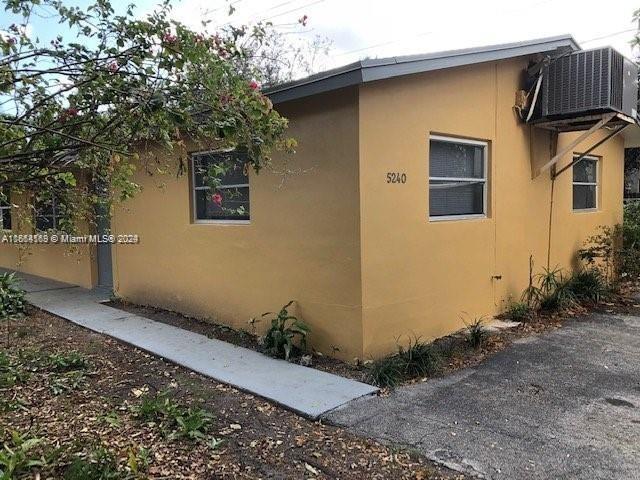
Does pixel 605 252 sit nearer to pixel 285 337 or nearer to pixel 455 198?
pixel 455 198

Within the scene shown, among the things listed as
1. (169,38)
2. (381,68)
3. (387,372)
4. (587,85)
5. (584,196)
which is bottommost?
(387,372)

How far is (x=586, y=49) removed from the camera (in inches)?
265

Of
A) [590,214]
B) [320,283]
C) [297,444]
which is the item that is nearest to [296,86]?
[320,283]

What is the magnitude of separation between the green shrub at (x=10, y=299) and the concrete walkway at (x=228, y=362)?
421mm

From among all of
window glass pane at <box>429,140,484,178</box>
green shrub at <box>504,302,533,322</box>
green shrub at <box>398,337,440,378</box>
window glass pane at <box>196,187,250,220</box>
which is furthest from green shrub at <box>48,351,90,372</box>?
green shrub at <box>504,302,533,322</box>

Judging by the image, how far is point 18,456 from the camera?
121 inches

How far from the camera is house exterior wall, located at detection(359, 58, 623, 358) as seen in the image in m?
5.14

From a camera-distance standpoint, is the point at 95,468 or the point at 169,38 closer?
the point at 95,468

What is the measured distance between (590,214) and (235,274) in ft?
22.2

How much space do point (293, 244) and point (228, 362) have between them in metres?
1.46

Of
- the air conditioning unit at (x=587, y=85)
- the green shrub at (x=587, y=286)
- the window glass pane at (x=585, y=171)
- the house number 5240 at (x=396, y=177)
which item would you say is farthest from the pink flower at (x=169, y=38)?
the window glass pane at (x=585, y=171)

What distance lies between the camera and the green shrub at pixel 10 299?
24.8 feet

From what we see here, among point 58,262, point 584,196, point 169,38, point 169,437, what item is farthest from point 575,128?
point 58,262

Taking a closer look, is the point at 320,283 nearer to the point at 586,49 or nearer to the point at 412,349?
the point at 412,349
